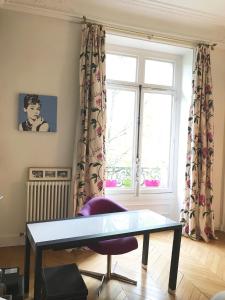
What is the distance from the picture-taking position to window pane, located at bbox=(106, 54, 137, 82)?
3.87 m

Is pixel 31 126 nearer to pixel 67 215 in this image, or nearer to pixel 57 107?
pixel 57 107

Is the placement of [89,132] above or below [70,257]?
above

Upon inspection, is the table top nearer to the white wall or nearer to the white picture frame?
the white picture frame

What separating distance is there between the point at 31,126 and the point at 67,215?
115 cm

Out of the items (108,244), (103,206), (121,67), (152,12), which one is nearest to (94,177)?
(103,206)

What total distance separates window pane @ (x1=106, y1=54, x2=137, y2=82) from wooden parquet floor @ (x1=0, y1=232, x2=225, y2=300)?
2240mm

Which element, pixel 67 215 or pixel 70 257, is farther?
pixel 67 215

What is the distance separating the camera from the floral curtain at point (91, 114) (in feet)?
10.7

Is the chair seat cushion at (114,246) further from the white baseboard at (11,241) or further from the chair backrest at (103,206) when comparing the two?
the white baseboard at (11,241)

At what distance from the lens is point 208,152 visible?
383 centimetres

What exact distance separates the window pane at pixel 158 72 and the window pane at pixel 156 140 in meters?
0.21

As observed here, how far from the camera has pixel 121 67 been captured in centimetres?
393

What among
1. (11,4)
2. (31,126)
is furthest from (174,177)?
(11,4)

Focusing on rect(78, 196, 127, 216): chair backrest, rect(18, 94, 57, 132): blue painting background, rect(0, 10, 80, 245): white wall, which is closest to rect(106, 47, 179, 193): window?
rect(0, 10, 80, 245): white wall
